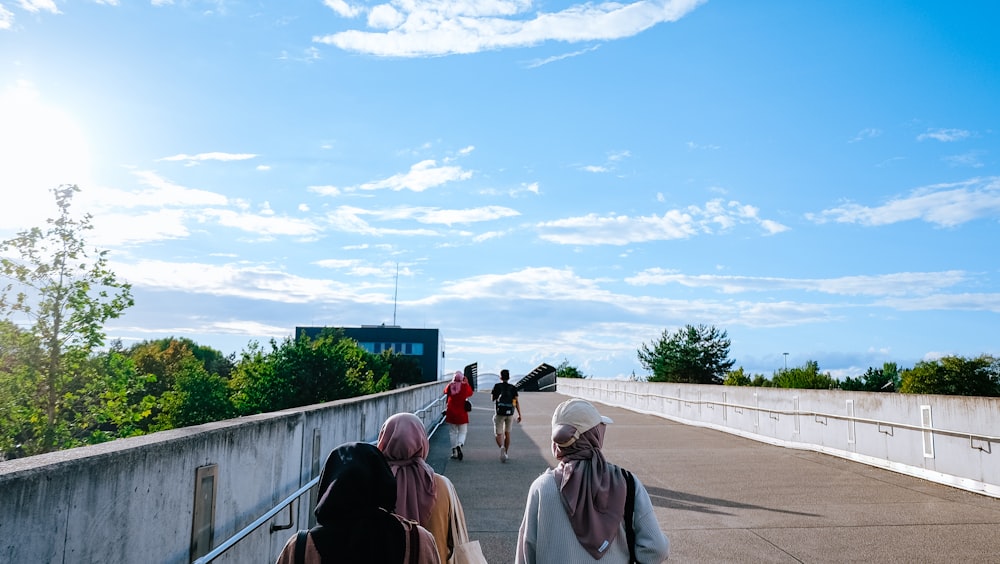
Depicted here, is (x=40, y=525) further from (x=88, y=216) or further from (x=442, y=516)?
(x=88, y=216)

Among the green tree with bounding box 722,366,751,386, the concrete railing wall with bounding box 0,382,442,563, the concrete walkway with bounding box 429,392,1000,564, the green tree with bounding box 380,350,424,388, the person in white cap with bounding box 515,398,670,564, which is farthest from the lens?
the green tree with bounding box 380,350,424,388

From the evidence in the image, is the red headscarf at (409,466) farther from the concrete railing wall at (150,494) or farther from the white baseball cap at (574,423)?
the concrete railing wall at (150,494)

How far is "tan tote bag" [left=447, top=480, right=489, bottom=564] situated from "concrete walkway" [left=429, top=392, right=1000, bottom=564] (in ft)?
11.6

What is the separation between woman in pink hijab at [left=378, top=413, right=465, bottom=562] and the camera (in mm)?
3842

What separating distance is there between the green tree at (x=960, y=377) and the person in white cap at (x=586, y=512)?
34264 mm

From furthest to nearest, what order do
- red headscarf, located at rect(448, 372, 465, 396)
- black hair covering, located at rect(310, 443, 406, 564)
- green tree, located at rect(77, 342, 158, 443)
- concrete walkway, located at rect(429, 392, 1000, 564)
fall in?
green tree, located at rect(77, 342, 158, 443), red headscarf, located at rect(448, 372, 465, 396), concrete walkway, located at rect(429, 392, 1000, 564), black hair covering, located at rect(310, 443, 406, 564)

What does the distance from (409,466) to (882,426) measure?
12.1m

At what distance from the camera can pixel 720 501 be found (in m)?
10.4

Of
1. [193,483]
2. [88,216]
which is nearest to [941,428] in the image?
[193,483]

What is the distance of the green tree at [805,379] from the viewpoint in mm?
36719

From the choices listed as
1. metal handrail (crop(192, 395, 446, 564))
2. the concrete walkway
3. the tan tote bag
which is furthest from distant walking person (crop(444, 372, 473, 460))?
the tan tote bag

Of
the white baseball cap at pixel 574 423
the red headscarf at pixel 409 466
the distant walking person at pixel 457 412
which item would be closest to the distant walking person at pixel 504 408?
the distant walking person at pixel 457 412

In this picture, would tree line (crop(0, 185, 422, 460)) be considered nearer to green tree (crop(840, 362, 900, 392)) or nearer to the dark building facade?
green tree (crop(840, 362, 900, 392))

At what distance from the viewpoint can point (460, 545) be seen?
12.5 feet
